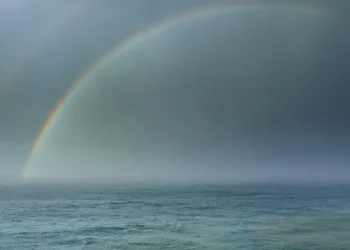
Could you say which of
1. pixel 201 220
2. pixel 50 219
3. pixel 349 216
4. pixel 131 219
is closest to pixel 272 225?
pixel 201 220

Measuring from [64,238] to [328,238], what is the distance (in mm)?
17272

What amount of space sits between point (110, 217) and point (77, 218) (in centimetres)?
310

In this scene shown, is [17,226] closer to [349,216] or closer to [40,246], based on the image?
[40,246]

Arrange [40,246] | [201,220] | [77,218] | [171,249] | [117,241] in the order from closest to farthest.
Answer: [171,249] < [40,246] < [117,241] < [201,220] < [77,218]

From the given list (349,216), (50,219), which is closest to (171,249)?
(50,219)

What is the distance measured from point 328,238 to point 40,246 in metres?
18.0

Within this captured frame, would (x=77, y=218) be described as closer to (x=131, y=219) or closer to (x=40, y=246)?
(x=131, y=219)

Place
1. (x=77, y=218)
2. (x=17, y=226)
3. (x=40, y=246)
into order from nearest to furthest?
(x=40, y=246)
(x=17, y=226)
(x=77, y=218)

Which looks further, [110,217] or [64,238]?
[110,217]

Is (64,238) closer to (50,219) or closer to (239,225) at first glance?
(50,219)

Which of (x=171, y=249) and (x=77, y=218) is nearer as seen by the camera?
(x=171, y=249)

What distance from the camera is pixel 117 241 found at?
2773 centimetres

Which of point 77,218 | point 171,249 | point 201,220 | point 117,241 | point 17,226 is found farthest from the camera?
point 77,218

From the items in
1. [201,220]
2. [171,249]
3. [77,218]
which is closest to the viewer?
[171,249]
